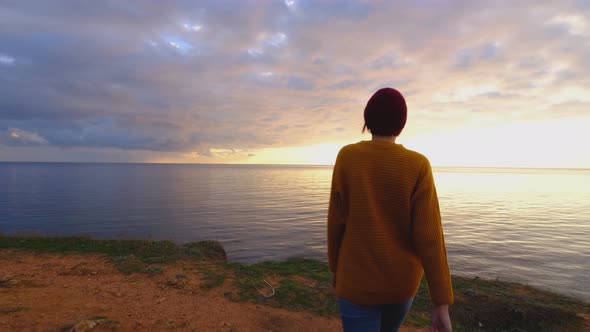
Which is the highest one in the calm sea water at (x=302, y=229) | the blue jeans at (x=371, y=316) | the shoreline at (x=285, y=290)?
the blue jeans at (x=371, y=316)

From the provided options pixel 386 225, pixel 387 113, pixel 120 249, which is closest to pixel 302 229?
pixel 120 249

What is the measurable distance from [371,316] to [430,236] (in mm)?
817

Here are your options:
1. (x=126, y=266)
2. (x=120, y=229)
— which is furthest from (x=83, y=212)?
(x=126, y=266)

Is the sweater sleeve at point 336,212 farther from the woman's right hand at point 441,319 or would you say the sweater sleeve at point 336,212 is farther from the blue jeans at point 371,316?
the woman's right hand at point 441,319

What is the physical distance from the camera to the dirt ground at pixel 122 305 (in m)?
5.91

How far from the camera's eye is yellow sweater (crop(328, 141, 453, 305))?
212 cm

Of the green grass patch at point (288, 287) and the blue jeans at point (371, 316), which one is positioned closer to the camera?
the blue jeans at point (371, 316)

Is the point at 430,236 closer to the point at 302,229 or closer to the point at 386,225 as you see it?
the point at 386,225

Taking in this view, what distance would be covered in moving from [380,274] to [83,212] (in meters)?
37.2

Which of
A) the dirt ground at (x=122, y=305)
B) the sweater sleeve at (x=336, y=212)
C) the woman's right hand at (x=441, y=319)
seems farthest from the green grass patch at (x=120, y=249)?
the woman's right hand at (x=441, y=319)

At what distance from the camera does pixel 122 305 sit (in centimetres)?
684

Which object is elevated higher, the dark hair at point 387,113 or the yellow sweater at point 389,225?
the dark hair at point 387,113

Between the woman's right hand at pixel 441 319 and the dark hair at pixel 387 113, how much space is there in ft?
4.45

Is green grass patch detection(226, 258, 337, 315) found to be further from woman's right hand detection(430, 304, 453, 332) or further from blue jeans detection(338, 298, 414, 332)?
woman's right hand detection(430, 304, 453, 332)
